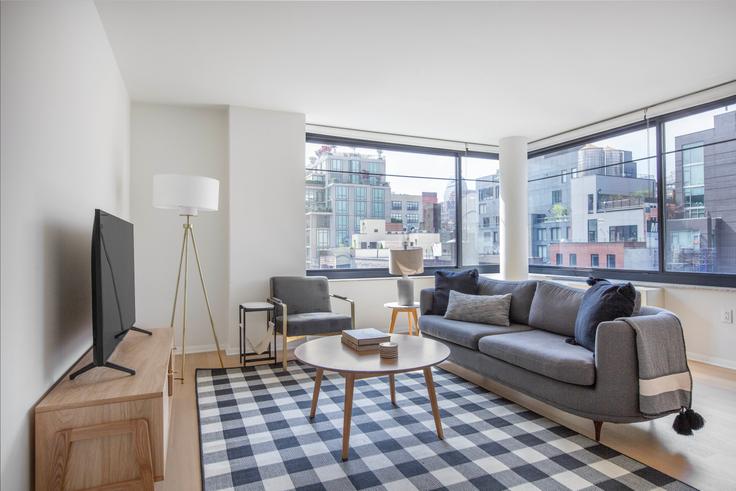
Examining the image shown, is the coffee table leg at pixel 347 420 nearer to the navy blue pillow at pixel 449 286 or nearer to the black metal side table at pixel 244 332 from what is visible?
the black metal side table at pixel 244 332

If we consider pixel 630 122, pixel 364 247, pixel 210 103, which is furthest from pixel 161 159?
pixel 630 122

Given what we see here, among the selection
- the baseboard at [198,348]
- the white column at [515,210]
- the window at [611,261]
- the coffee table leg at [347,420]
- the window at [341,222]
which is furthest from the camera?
the white column at [515,210]

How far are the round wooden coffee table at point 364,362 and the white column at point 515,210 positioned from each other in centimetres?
300

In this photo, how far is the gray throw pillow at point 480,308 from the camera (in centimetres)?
368

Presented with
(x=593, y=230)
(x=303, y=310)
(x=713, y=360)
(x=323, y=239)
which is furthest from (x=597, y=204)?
(x=303, y=310)

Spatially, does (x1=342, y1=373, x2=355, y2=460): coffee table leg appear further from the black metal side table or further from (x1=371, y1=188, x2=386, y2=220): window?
(x1=371, y1=188, x2=386, y2=220): window

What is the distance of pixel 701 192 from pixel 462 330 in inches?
111

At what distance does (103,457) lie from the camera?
5.38ft

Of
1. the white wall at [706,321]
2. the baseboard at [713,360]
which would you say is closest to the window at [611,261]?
the white wall at [706,321]

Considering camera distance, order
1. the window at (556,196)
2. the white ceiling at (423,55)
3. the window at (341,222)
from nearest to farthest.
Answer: the white ceiling at (423,55) < the window at (341,222) < the window at (556,196)

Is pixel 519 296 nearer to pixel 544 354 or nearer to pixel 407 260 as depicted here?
pixel 544 354

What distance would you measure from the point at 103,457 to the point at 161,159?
3427mm

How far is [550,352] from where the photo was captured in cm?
270

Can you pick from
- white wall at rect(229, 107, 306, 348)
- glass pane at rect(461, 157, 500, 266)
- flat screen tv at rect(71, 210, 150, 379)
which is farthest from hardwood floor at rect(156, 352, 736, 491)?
glass pane at rect(461, 157, 500, 266)
